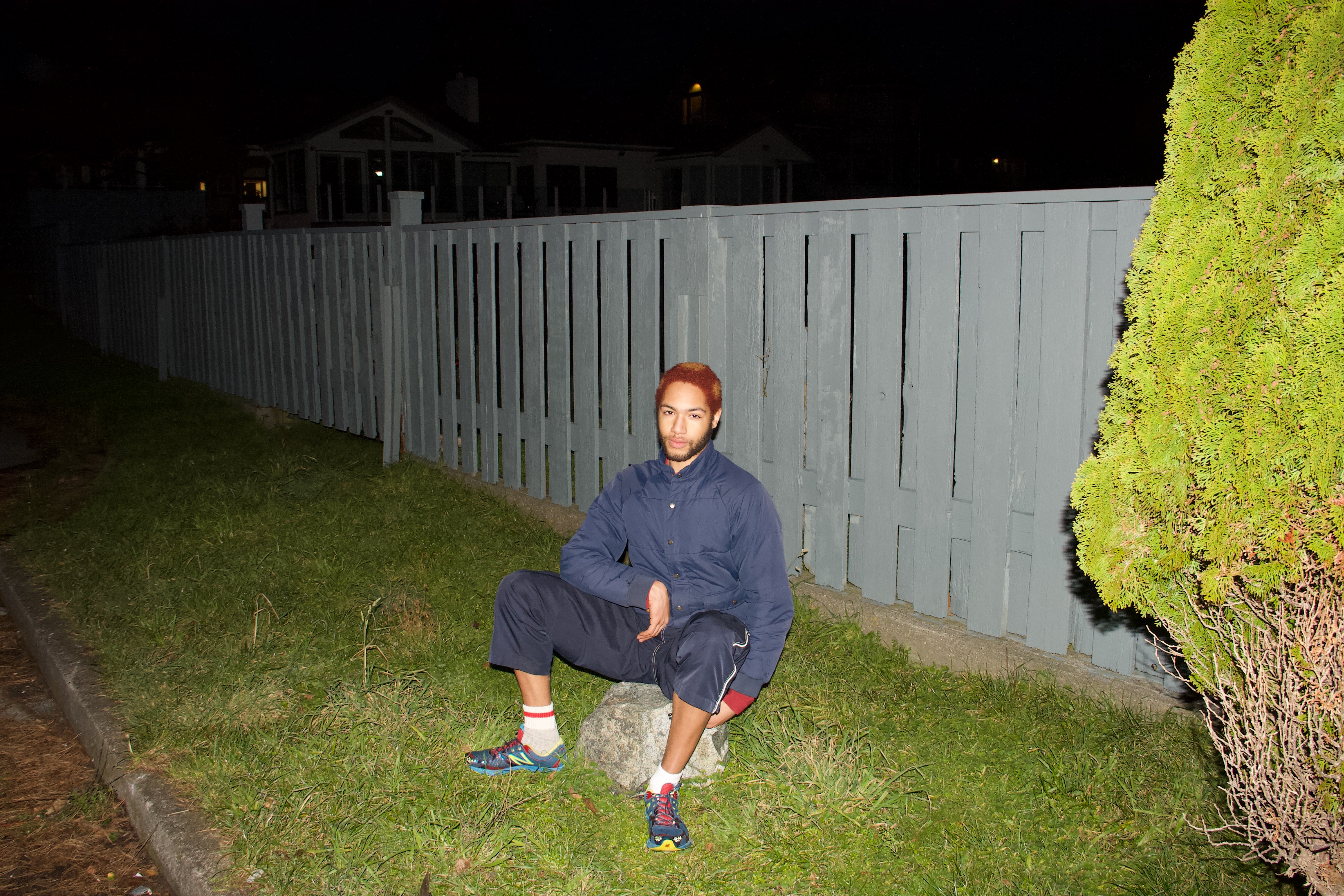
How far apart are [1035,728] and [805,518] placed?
1.55 m

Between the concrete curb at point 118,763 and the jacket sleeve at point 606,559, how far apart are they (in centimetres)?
135

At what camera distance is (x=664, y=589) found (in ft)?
10.7

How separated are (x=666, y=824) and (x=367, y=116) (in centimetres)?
3656

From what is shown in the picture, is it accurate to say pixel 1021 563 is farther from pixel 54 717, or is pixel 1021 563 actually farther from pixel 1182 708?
pixel 54 717

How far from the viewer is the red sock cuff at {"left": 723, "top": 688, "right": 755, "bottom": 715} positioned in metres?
3.23

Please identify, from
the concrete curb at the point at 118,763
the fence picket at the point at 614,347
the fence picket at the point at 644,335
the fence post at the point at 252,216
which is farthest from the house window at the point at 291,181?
the concrete curb at the point at 118,763

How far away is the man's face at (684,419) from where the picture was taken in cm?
335

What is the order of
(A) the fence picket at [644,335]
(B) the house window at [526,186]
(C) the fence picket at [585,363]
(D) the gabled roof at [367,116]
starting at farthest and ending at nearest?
(B) the house window at [526,186], (D) the gabled roof at [367,116], (C) the fence picket at [585,363], (A) the fence picket at [644,335]

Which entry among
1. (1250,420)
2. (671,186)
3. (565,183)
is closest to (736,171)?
(671,186)

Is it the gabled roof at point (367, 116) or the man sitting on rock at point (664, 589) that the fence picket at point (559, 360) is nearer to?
the man sitting on rock at point (664, 589)

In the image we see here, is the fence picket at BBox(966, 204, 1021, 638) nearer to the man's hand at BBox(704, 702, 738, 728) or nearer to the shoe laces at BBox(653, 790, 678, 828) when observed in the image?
the man's hand at BBox(704, 702, 738, 728)

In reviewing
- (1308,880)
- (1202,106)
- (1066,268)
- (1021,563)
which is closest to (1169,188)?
(1202,106)

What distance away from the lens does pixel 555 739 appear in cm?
341

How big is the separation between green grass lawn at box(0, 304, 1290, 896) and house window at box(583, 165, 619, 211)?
117 feet
